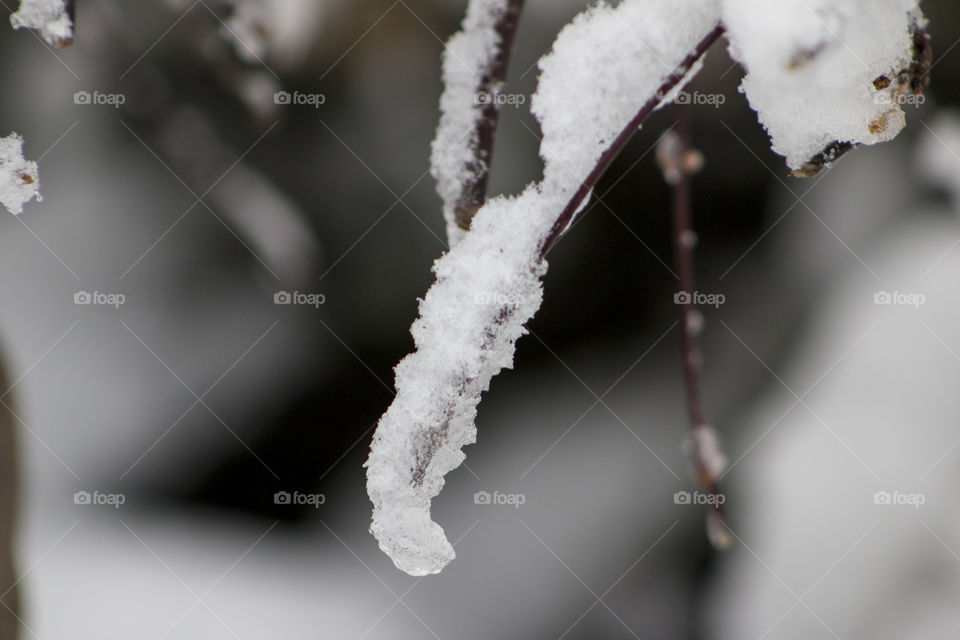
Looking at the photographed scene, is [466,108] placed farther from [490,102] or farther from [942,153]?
[942,153]

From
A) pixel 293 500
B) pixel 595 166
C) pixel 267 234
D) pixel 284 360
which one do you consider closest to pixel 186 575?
pixel 293 500

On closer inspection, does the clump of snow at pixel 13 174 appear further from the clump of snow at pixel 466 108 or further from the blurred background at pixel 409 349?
the blurred background at pixel 409 349

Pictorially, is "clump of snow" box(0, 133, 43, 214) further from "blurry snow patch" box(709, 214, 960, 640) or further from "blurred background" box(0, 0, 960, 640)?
"blurry snow patch" box(709, 214, 960, 640)

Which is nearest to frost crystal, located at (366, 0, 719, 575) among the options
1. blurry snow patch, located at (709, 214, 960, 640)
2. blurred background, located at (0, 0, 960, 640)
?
blurred background, located at (0, 0, 960, 640)

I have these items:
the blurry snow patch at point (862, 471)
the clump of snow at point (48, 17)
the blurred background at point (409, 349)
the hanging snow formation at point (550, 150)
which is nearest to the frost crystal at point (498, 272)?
the hanging snow formation at point (550, 150)

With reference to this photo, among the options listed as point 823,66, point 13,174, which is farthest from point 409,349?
point 823,66
